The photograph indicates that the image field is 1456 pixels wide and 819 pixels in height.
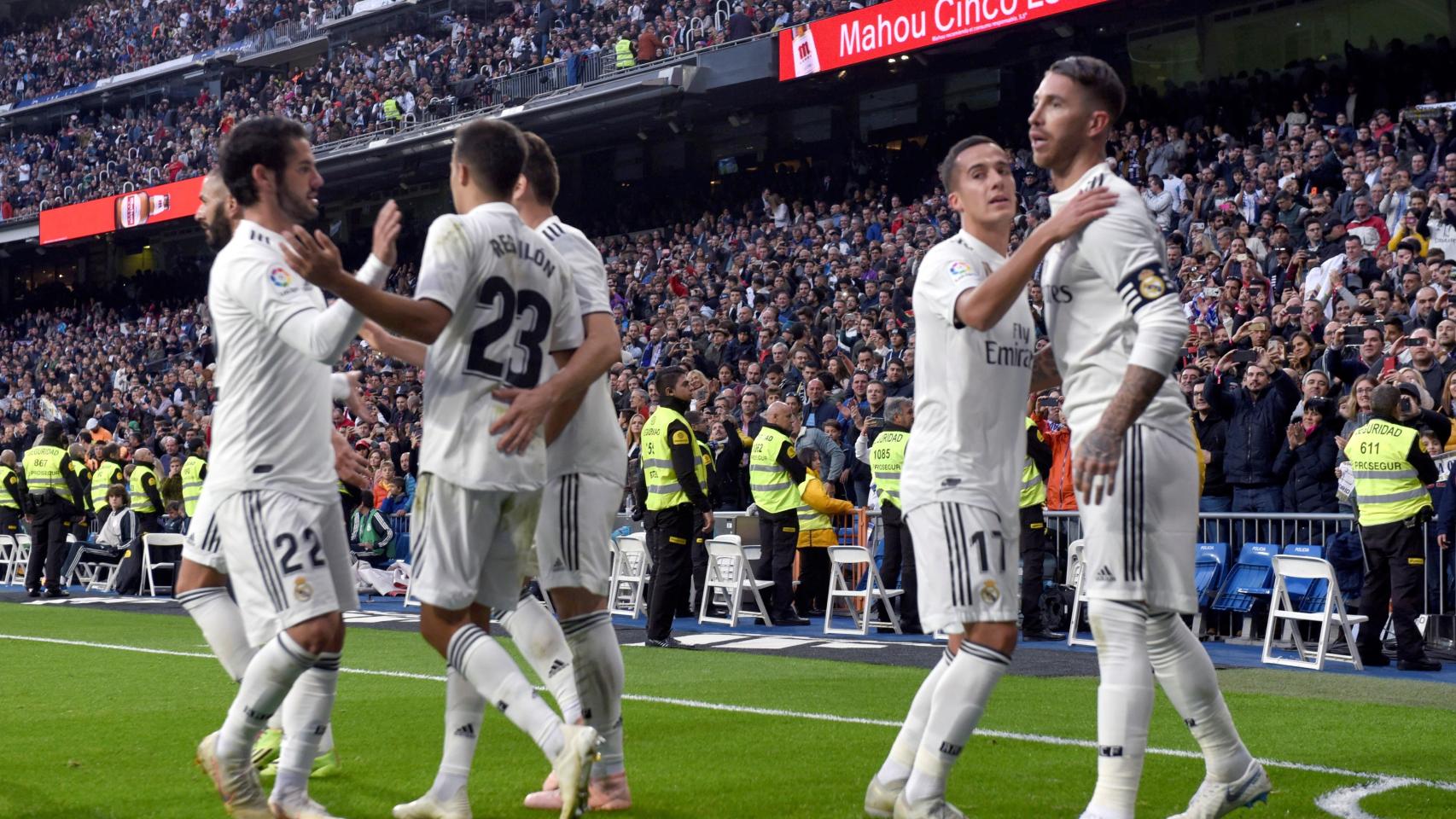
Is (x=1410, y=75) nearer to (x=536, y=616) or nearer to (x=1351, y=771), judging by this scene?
(x=1351, y=771)

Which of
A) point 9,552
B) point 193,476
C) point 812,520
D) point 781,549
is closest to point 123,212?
point 9,552

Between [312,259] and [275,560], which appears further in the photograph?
[275,560]

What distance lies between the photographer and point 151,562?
2016 cm

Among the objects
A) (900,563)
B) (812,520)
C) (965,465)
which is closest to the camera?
(965,465)

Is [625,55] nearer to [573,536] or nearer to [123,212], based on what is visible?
[123,212]

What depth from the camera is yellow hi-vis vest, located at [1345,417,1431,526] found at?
1039 cm

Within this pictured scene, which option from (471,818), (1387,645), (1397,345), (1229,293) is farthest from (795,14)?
(471,818)

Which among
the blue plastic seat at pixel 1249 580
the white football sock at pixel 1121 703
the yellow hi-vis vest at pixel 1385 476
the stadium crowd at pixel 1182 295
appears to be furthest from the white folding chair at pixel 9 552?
the white football sock at pixel 1121 703

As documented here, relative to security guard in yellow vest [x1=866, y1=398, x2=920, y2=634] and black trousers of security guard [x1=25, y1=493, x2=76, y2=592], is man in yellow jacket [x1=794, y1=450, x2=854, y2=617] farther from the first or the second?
black trousers of security guard [x1=25, y1=493, x2=76, y2=592]

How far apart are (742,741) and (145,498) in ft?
51.9

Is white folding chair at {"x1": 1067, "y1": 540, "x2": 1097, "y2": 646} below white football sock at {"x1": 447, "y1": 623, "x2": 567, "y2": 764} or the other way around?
below

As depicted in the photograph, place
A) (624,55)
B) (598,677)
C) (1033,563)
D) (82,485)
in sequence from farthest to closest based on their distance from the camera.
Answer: (624,55), (82,485), (1033,563), (598,677)

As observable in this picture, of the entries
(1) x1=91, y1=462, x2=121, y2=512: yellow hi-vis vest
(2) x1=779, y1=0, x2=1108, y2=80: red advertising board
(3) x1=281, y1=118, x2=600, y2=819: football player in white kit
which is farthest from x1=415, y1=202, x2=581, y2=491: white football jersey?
(2) x1=779, y1=0, x2=1108, y2=80: red advertising board

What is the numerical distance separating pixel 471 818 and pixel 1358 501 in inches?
307
